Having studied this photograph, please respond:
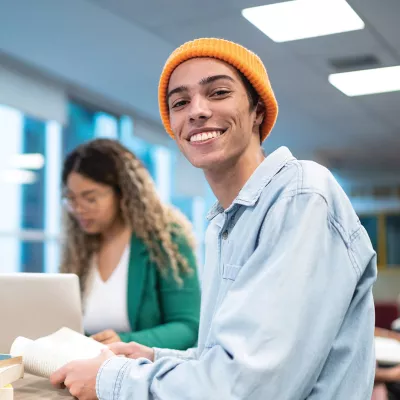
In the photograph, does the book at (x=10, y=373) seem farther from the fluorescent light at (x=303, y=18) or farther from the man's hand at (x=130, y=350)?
the fluorescent light at (x=303, y=18)

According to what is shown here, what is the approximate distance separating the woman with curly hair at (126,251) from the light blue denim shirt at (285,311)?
90cm

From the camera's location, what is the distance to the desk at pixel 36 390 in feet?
3.45

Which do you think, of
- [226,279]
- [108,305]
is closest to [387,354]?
[108,305]

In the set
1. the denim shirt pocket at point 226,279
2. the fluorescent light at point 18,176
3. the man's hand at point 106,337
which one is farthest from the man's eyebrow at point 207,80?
the fluorescent light at point 18,176

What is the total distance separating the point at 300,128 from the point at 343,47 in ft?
9.37

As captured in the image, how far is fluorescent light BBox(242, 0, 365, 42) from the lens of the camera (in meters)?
3.71

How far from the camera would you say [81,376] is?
3.36 feet

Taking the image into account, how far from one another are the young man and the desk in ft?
0.11

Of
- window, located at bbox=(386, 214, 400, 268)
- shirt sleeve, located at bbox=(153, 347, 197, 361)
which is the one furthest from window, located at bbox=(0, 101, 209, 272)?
window, located at bbox=(386, 214, 400, 268)

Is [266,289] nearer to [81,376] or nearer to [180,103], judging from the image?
[81,376]

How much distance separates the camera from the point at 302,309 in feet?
2.89

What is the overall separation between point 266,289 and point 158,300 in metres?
1.26

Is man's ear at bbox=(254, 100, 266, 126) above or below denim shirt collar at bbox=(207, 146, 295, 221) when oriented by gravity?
above

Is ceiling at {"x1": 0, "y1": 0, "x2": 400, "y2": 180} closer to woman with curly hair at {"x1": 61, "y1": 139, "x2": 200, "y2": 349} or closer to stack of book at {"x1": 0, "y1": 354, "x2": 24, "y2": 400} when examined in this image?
woman with curly hair at {"x1": 61, "y1": 139, "x2": 200, "y2": 349}
